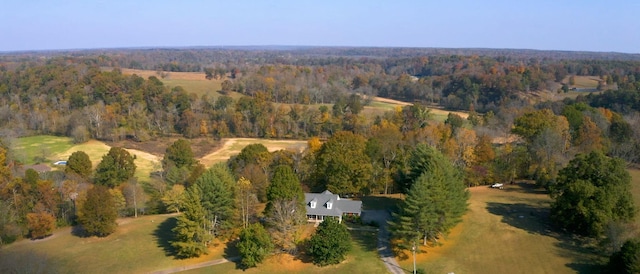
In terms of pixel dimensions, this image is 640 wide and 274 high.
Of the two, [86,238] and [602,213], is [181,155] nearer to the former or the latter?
[86,238]

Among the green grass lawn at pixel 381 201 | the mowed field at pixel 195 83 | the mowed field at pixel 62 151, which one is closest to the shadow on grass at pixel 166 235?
the mowed field at pixel 62 151

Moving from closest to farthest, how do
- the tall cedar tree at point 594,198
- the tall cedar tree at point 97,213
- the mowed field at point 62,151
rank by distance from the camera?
the tall cedar tree at point 594,198 < the tall cedar tree at point 97,213 < the mowed field at point 62,151

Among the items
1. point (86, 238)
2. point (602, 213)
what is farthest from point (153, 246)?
point (602, 213)

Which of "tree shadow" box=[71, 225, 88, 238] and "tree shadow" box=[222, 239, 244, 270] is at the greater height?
"tree shadow" box=[222, 239, 244, 270]

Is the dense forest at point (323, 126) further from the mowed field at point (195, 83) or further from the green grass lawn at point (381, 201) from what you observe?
the mowed field at point (195, 83)

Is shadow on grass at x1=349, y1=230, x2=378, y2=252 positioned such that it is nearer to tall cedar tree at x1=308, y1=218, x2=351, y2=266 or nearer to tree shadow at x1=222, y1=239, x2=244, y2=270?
tall cedar tree at x1=308, y1=218, x2=351, y2=266

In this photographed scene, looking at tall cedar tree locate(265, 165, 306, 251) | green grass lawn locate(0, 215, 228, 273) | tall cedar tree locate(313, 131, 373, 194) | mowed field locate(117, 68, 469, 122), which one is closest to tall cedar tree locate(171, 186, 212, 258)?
green grass lawn locate(0, 215, 228, 273)

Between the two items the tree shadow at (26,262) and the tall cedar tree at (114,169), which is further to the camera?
the tall cedar tree at (114,169)
